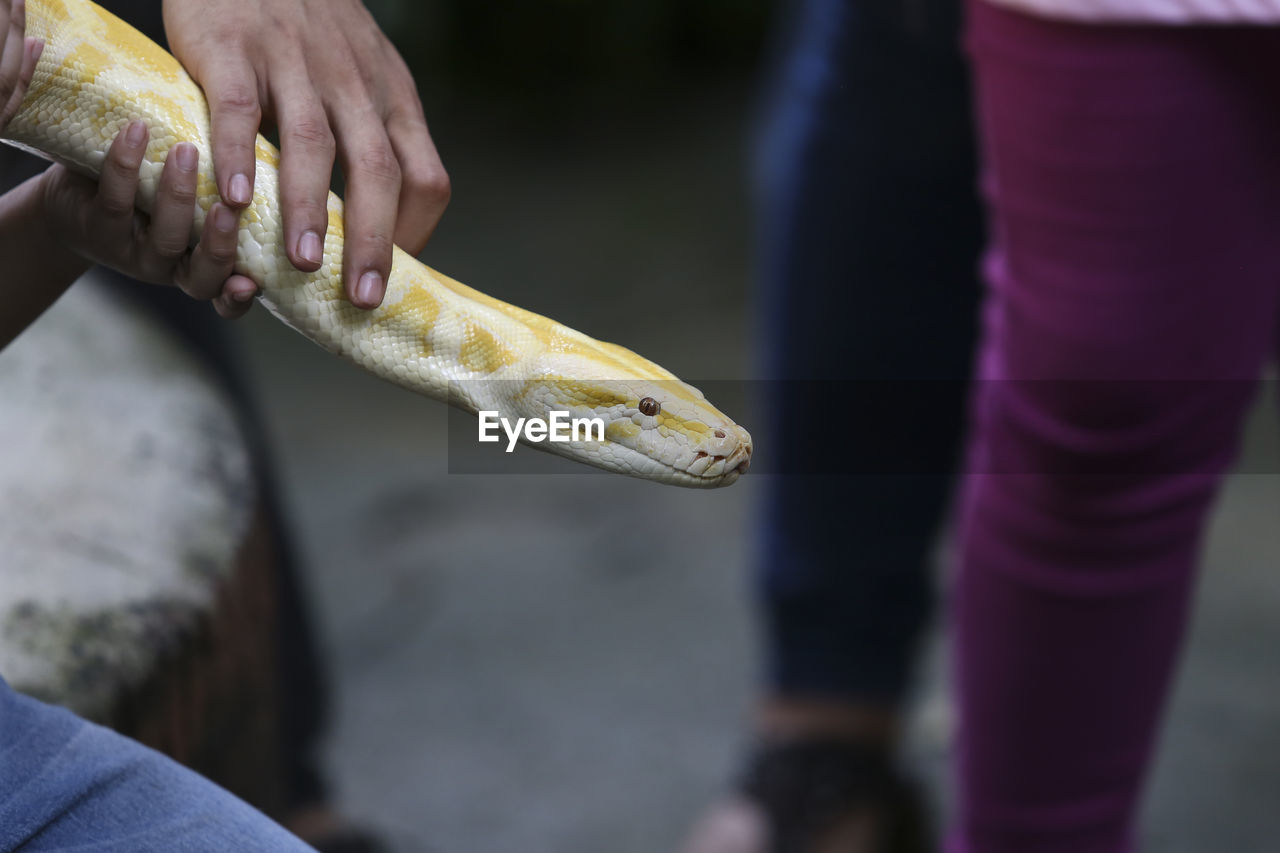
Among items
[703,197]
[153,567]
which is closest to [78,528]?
[153,567]

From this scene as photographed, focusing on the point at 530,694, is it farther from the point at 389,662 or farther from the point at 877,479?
the point at 877,479

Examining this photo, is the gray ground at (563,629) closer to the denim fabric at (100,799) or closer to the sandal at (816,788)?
the sandal at (816,788)

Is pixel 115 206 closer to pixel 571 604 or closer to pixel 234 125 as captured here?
pixel 234 125

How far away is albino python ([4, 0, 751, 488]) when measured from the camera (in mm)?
774

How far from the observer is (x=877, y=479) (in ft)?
5.37

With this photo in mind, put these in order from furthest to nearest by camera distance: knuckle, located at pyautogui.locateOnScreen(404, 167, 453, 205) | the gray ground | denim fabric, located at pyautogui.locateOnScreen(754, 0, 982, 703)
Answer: the gray ground
denim fabric, located at pyautogui.locateOnScreen(754, 0, 982, 703)
knuckle, located at pyautogui.locateOnScreen(404, 167, 453, 205)

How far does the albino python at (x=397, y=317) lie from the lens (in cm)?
77

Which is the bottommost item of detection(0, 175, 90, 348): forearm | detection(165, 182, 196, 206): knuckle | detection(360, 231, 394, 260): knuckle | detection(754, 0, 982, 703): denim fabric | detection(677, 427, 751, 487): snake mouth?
detection(754, 0, 982, 703): denim fabric

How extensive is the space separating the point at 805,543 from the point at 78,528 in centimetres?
89

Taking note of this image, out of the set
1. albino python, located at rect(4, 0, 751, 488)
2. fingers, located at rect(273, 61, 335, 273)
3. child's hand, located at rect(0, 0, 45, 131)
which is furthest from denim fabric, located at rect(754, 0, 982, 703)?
child's hand, located at rect(0, 0, 45, 131)

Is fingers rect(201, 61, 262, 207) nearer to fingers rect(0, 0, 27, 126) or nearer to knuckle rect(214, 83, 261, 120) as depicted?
knuckle rect(214, 83, 261, 120)

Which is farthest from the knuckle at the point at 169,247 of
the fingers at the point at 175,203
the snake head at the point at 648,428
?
the snake head at the point at 648,428

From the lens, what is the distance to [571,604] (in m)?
2.17

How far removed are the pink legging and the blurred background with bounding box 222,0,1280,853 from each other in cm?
59
